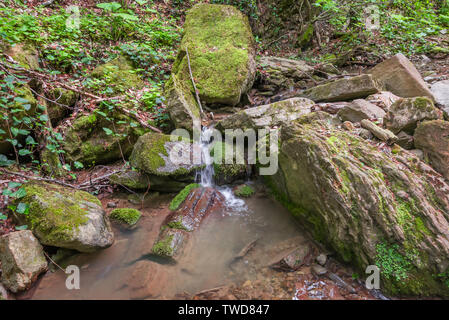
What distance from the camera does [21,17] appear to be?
209 inches

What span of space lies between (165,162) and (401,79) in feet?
18.8

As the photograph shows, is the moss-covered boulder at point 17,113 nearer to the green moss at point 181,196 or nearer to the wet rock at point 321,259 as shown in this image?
the green moss at point 181,196

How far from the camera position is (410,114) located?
3.80 m

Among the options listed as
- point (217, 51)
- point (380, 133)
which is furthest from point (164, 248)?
point (217, 51)

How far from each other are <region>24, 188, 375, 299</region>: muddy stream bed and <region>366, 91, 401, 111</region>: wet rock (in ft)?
10.2

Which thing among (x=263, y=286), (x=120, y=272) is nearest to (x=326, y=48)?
(x=263, y=286)

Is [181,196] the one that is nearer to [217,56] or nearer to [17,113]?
[17,113]

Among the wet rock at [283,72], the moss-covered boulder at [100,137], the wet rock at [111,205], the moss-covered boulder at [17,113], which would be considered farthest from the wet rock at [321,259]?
the wet rock at [283,72]

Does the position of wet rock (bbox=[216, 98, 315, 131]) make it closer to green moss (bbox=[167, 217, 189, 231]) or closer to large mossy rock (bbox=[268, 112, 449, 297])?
large mossy rock (bbox=[268, 112, 449, 297])

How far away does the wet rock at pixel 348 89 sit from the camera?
5215mm

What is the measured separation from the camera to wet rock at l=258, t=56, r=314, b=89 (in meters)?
7.64

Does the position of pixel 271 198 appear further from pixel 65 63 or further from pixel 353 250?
pixel 65 63

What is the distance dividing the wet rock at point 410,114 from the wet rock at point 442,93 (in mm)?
1085

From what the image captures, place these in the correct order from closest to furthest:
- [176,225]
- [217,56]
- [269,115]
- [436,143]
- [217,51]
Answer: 1. [436,143]
2. [176,225]
3. [269,115]
4. [217,56]
5. [217,51]
